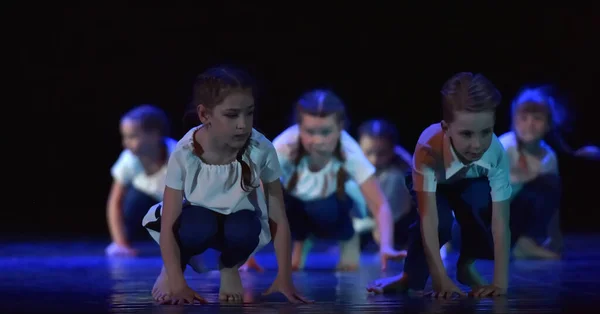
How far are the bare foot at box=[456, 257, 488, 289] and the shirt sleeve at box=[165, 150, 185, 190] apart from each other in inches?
30.1

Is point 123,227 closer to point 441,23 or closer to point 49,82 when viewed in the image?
point 49,82

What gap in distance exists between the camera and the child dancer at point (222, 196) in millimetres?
2143

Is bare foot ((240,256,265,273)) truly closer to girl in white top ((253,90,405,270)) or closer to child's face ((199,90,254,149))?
girl in white top ((253,90,405,270))

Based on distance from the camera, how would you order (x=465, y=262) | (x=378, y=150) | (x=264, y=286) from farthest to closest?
(x=378, y=150) < (x=264, y=286) < (x=465, y=262)

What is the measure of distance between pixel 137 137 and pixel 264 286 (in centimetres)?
165

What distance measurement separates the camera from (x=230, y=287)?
2240 mm

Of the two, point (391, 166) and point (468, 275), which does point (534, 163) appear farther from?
point (468, 275)

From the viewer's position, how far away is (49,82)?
5.15 m

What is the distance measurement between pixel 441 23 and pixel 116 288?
2.98 meters

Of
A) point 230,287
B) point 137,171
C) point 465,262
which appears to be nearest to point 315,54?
point 137,171

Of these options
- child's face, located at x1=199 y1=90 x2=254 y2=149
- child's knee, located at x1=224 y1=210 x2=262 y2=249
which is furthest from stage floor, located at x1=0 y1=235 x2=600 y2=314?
child's face, located at x1=199 y1=90 x2=254 y2=149

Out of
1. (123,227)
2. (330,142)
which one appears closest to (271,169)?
(330,142)

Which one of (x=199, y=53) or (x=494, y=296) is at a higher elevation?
(x=199, y=53)

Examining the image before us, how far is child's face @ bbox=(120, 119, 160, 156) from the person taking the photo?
13.3 feet
